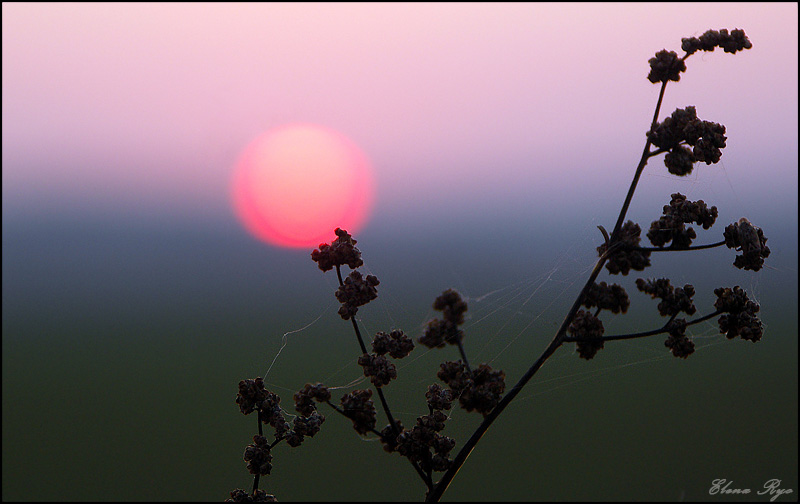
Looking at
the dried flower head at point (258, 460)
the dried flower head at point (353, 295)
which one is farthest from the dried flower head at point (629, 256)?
the dried flower head at point (258, 460)

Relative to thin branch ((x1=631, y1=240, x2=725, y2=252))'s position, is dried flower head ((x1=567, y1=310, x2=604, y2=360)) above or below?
below

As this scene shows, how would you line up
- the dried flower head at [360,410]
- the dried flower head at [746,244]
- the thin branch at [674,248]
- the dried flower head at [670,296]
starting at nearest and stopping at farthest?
the thin branch at [674,248] → the dried flower head at [746,244] → the dried flower head at [360,410] → the dried flower head at [670,296]

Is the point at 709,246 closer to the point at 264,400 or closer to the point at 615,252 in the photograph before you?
the point at 615,252

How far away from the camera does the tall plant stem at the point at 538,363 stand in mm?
2480

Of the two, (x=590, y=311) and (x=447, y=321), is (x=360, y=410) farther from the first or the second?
(x=590, y=311)

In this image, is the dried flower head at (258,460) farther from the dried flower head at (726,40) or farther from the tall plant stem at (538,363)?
the dried flower head at (726,40)

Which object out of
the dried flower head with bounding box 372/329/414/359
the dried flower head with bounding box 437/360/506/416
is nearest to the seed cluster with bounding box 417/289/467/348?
the dried flower head with bounding box 437/360/506/416

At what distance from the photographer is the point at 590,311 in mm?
2850

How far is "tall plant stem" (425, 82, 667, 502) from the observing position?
2.48m

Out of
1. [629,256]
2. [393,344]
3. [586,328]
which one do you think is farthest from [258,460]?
[629,256]

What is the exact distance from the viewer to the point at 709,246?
8.46 feet

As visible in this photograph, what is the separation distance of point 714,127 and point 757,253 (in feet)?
1.99

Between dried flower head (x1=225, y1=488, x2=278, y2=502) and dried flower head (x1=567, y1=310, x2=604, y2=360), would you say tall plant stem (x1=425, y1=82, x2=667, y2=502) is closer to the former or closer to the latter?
dried flower head (x1=567, y1=310, x2=604, y2=360)

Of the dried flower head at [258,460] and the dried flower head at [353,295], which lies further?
the dried flower head at [258,460]
